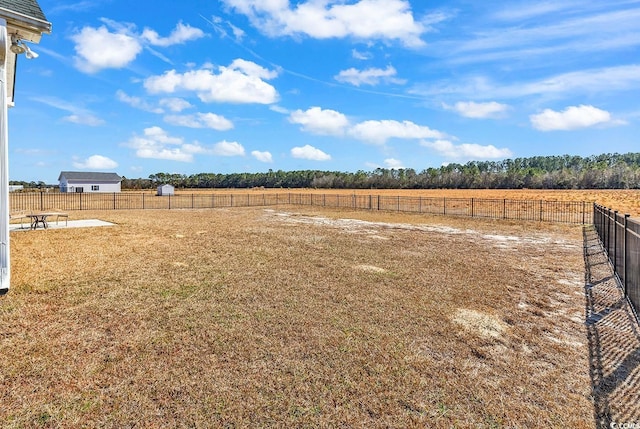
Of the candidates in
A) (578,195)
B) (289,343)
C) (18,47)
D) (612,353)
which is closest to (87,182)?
(18,47)

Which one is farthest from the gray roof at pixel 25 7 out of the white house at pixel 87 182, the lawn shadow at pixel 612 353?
the white house at pixel 87 182

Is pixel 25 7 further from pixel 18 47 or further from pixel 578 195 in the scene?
pixel 578 195

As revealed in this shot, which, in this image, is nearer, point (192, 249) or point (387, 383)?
point (387, 383)

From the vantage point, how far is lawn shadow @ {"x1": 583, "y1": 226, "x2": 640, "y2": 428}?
3322 millimetres

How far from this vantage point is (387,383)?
3697mm

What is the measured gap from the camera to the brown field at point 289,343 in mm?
3225

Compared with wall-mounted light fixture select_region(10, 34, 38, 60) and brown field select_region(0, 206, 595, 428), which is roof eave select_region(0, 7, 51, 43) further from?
brown field select_region(0, 206, 595, 428)

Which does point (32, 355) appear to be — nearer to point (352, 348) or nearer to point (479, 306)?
point (352, 348)

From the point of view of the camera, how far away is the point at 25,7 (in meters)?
6.29

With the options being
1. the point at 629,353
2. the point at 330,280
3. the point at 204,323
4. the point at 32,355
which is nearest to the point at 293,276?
the point at 330,280

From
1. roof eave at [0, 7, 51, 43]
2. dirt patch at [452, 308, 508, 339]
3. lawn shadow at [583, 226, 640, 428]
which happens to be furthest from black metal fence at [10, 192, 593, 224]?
roof eave at [0, 7, 51, 43]

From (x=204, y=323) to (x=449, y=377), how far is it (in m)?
3.46

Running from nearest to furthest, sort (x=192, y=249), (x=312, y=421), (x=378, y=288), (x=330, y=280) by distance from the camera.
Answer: (x=312, y=421) → (x=378, y=288) → (x=330, y=280) → (x=192, y=249)

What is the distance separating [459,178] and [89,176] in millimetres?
90074
